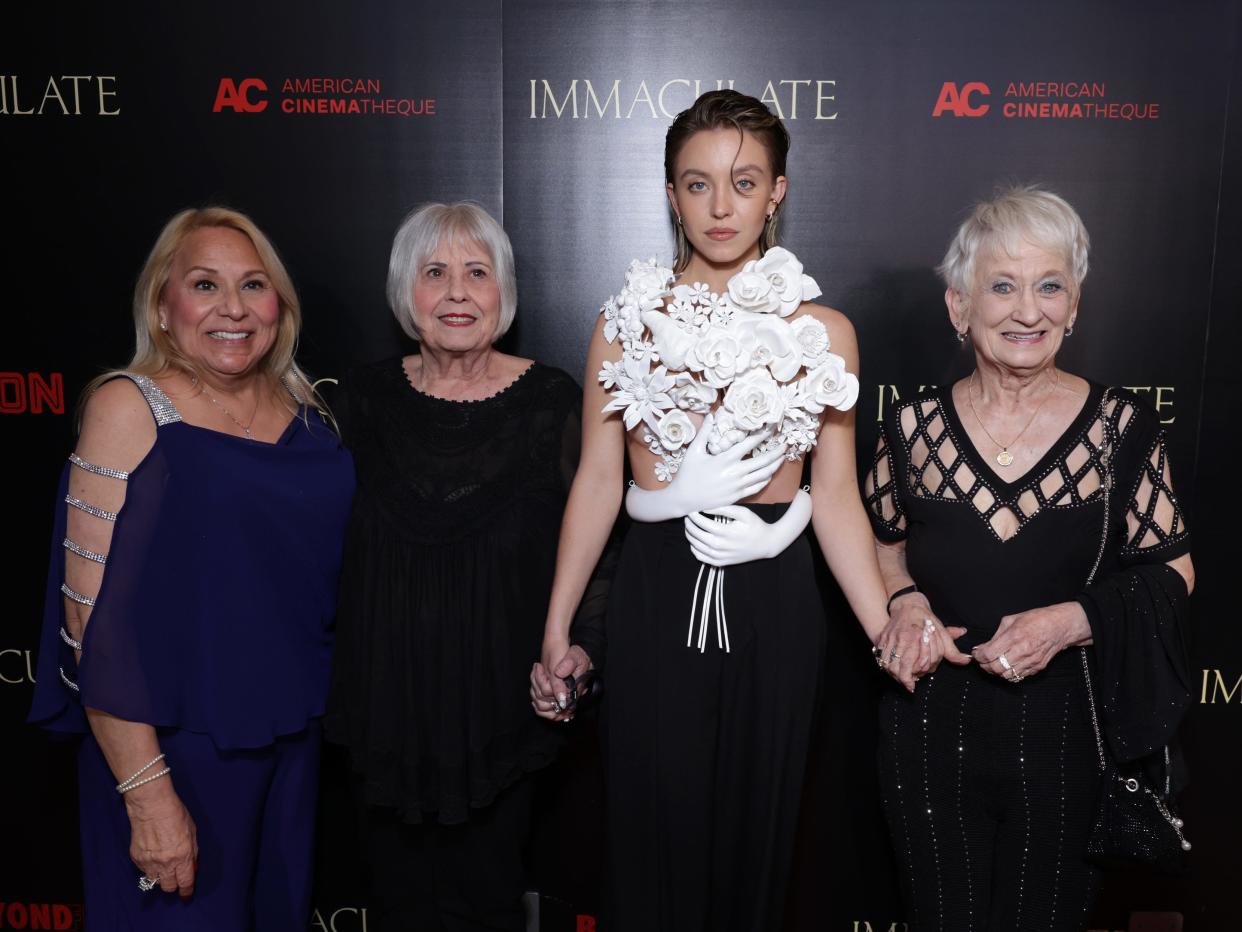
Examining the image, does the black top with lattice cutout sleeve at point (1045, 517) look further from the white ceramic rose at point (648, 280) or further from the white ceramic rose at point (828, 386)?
the white ceramic rose at point (648, 280)

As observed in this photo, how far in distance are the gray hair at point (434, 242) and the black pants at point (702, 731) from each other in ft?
2.46

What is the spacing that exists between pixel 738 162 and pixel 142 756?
1.75 m

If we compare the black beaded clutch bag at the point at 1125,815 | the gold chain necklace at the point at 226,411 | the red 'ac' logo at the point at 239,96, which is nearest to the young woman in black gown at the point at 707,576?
the black beaded clutch bag at the point at 1125,815

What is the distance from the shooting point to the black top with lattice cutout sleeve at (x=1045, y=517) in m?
1.96

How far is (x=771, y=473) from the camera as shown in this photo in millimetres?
1982

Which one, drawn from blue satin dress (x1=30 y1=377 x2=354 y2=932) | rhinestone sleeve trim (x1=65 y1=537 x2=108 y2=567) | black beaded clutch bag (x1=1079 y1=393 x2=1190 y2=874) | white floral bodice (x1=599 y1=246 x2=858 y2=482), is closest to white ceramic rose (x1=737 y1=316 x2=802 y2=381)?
white floral bodice (x1=599 y1=246 x2=858 y2=482)

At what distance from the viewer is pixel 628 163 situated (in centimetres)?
286

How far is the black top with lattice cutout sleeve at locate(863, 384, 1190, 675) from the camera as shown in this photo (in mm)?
1960

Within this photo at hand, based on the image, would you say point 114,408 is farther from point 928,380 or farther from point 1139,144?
point 1139,144

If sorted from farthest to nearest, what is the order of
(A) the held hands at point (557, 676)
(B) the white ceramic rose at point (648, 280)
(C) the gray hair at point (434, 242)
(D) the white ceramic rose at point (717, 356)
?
1. (C) the gray hair at point (434, 242)
2. (A) the held hands at point (557, 676)
3. (B) the white ceramic rose at point (648, 280)
4. (D) the white ceramic rose at point (717, 356)

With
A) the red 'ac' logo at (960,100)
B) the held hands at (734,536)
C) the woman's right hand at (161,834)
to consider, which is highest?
the red 'ac' logo at (960,100)

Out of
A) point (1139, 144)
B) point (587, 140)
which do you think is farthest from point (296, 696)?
point (1139, 144)

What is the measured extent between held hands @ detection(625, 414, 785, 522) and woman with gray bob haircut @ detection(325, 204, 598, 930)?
1.27ft

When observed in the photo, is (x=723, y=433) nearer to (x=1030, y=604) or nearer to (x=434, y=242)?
(x=1030, y=604)
